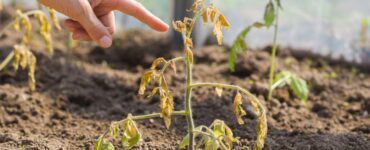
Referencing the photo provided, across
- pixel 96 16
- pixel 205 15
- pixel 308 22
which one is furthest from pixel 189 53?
pixel 308 22

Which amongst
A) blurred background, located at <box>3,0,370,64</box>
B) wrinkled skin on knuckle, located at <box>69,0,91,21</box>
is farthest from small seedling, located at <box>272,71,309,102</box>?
wrinkled skin on knuckle, located at <box>69,0,91,21</box>

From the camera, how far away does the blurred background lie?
488cm

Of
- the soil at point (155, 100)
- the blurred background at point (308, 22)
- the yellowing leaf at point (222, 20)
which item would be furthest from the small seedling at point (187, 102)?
the blurred background at point (308, 22)

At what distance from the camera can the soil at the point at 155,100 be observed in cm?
266

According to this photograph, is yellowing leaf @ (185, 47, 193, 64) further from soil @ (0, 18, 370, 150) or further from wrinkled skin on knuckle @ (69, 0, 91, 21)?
soil @ (0, 18, 370, 150)

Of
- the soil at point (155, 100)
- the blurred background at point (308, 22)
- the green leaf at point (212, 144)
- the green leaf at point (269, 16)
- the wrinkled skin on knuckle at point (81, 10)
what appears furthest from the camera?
the blurred background at point (308, 22)

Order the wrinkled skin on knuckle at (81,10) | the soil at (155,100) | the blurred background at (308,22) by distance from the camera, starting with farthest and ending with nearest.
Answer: the blurred background at (308,22)
the soil at (155,100)
the wrinkled skin on knuckle at (81,10)

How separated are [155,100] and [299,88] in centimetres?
78

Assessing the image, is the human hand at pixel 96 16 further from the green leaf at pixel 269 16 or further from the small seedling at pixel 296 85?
the small seedling at pixel 296 85

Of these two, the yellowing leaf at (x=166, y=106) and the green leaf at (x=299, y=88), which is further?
the green leaf at (x=299, y=88)

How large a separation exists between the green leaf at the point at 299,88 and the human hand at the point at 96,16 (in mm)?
1269

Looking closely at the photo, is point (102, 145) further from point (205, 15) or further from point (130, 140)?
point (205, 15)

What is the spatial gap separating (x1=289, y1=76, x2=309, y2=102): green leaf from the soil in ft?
0.27

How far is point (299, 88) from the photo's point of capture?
3.19m
